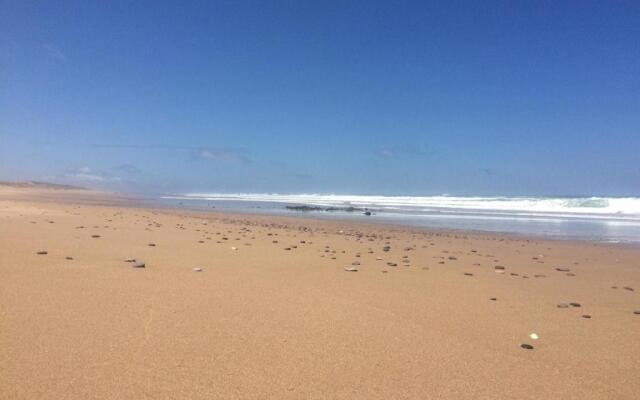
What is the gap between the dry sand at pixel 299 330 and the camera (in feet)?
8.43

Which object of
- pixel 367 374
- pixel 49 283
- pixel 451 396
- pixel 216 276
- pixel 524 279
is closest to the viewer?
pixel 451 396

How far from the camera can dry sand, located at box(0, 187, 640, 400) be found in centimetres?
257

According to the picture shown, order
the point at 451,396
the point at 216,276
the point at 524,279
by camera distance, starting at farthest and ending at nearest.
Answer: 1. the point at 524,279
2. the point at 216,276
3. the point at 451,396

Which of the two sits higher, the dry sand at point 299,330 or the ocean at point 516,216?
the ocean at point 516,216

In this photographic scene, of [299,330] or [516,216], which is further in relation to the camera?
[516,216]

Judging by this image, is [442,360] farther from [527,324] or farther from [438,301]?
[438,301]

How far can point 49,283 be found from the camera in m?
4.48

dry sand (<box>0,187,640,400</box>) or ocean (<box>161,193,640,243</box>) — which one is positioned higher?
ocean (<box>161,193,640,243</box>)

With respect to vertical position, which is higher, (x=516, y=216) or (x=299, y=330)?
(x=516, y=216)

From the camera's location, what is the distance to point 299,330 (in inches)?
138

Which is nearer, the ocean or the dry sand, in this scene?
the dry sand

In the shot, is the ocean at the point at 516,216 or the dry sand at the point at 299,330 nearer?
the dry sand at the point at 299,330

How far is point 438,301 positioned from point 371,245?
5.52m

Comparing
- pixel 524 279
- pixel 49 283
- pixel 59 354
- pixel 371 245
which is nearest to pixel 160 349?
pixel 59 354
